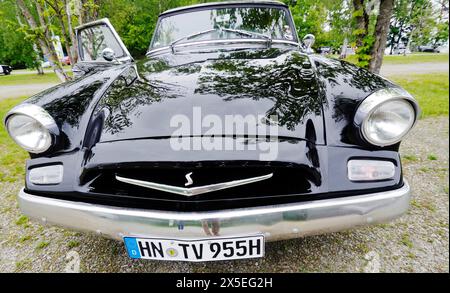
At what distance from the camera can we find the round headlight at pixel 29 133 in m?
1.42

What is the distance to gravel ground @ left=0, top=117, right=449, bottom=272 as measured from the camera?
1.62 metres

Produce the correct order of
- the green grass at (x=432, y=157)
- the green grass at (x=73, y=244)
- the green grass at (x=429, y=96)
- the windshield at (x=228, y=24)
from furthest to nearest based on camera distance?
the green grass at (x=429, y=96) < the green grass at (x=432, y=157) < the windshield at (x=228, y=24) < the green grass at (x=73, y=244)

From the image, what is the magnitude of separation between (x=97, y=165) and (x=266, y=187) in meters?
0.84

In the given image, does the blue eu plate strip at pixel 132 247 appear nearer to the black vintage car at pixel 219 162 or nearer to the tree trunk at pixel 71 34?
the black vintage car at pixel 219 162

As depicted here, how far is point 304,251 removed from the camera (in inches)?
67.4

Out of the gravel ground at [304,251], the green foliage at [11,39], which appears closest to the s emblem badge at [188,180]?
the gravel ground at [304,251]

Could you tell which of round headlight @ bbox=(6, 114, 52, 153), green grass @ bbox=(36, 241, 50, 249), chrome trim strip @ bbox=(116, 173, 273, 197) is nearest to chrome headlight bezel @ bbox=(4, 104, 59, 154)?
round headlight @ bbox=(6, 114, 52, 153)

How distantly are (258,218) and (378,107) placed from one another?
785mm

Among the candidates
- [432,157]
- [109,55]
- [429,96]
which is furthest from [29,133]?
[429,96]

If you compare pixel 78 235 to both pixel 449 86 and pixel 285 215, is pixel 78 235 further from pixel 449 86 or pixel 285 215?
pixel 449 86

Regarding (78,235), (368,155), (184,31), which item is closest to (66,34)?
(184,31)

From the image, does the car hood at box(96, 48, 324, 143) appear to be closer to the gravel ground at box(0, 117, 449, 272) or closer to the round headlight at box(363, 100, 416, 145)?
the round headlight at box(363, 100, 416, 145)

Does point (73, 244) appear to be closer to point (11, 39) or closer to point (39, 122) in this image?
point (39, 122)

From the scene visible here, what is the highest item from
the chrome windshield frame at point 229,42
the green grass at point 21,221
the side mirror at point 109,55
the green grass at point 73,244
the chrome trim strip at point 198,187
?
the chrome windshield frame at point 229,42
